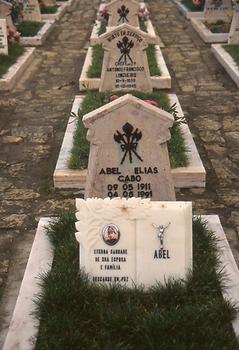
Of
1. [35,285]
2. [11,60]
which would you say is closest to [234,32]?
[11,60]

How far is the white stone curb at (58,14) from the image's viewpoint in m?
16.9

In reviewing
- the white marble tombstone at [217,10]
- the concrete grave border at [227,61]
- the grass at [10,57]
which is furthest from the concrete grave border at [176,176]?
the white marble tombstone at [217,10]

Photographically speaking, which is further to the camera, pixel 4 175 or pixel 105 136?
pixel 4 175

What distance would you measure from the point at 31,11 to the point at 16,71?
18.9 feet

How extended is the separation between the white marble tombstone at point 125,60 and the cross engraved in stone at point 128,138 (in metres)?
4.51

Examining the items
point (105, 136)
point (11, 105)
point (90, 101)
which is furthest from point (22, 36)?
point (105, 136)

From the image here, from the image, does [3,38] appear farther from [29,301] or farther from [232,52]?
[29,301]

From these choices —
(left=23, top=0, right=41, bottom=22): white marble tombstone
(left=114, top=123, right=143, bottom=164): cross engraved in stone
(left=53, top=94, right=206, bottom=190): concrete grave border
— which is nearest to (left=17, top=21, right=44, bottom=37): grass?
(left=23, top=0, right=41, bottom=22): white marble tombstone

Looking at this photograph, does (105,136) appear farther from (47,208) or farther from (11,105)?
(11,105)

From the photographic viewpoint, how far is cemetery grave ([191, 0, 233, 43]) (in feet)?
47.0

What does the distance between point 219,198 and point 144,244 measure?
225cm

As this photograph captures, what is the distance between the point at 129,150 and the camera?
4.76m

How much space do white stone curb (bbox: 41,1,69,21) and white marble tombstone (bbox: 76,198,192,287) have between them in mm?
13748

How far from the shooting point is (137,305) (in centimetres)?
397
